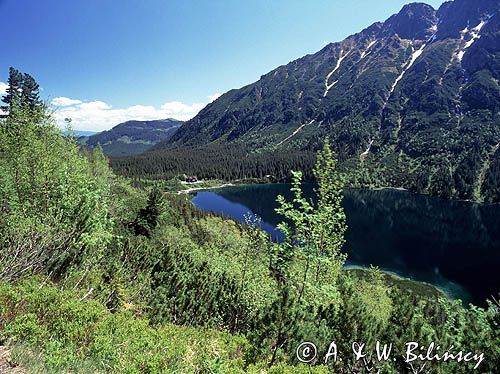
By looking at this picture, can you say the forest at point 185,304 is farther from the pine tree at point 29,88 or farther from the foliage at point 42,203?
the pine tree at point 29,88

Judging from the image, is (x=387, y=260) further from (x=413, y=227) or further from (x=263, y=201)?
(x=263, y=201)

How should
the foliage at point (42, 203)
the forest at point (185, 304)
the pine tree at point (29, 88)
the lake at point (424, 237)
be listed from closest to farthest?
the forest at point (185, 304) < the foliage at point (42, 203) < the pine tree at point (29, 88) < the lake at point (424, 237)

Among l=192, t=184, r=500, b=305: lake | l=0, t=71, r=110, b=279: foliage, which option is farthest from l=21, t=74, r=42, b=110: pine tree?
l=192, t=184, r=500, b=305: lake

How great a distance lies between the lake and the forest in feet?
215

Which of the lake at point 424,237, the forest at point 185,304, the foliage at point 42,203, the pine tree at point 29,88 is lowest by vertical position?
the lake at point 424,237

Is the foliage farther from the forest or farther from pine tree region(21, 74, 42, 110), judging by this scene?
pine tree region(21, 74, 42, 110)

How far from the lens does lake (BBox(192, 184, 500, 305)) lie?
252 feet

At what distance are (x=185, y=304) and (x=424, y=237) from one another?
112m

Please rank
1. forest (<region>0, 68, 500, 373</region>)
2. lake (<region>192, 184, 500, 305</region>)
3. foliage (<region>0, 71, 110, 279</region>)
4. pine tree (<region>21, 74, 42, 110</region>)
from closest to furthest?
forest (<region>0, 68, 500, 373</region>) < foliage (<region>0, 71, 110, 279</region>) < pine tree (<region>21, 74, 42, 110</region>) < lake (<region>192, 184, 500, 305</region>)

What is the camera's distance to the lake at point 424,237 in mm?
76688

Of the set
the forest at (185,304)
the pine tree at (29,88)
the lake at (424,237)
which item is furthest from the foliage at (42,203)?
the lake at (424,237)

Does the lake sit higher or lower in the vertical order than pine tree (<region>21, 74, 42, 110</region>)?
lower

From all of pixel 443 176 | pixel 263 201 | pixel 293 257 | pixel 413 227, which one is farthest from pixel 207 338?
pixel 443 176

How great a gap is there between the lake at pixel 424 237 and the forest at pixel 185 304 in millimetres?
65487
